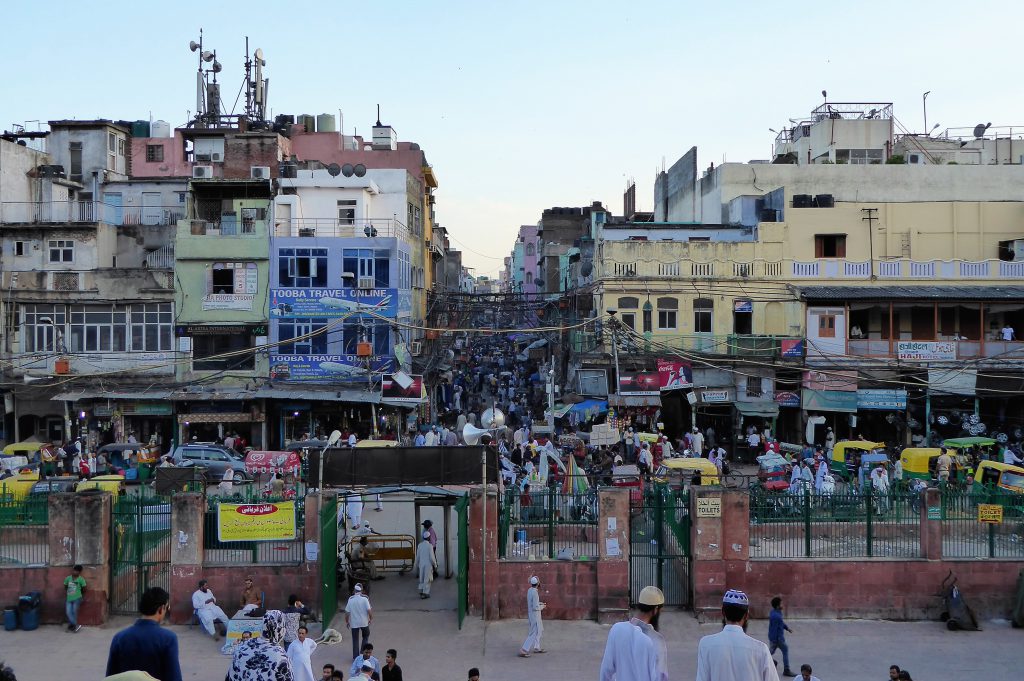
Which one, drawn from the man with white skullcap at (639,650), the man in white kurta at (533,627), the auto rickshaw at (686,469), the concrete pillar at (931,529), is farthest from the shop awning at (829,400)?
the man with white skullcap at (639,650)

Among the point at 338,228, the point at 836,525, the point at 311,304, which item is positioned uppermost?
the point at 338,228

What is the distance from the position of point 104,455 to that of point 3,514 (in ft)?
45.7

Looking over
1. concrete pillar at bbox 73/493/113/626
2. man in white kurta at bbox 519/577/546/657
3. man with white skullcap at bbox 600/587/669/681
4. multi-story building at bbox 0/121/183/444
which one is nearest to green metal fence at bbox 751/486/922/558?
man in white kurta at bbox 519/577/546/657

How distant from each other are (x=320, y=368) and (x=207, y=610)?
19.8m

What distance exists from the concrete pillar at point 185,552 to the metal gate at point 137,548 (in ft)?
0.86

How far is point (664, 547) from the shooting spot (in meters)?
18.3

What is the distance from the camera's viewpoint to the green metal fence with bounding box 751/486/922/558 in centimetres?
1770

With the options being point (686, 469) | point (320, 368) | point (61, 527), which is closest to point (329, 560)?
point (61, 527)

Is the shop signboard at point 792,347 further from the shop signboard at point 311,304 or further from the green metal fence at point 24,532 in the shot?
the green metal fence at point 24,532

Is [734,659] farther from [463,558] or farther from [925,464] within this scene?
[925,464]

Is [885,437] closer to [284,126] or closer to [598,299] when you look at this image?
[598,299]

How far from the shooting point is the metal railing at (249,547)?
1770 cm

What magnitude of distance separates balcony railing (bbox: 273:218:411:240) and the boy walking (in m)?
21.5

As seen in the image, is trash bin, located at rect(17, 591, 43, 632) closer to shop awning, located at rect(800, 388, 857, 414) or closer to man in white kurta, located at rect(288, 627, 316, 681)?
man in white kurta, located at rect(288, 627, 316, 681)
